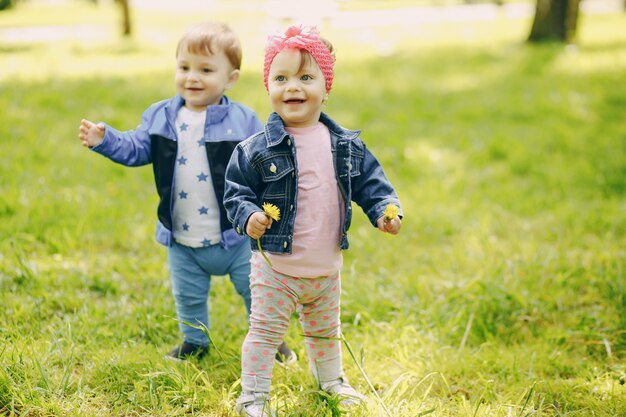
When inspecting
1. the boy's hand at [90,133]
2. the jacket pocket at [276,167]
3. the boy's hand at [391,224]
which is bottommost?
the boy's hand at [391,224]

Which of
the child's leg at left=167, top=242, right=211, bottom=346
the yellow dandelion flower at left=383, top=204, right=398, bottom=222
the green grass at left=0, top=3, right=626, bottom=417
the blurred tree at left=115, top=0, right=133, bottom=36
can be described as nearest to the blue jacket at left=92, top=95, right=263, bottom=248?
the child's leg at left=167, top=242, right=211, bottom=346

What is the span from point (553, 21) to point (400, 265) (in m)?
8.45

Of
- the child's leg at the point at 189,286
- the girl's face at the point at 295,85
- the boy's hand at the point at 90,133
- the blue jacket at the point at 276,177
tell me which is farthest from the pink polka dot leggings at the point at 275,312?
the boy's hand at the point at 90,133

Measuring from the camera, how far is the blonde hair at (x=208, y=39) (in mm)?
2994

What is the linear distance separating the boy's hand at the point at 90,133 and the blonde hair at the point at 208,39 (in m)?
0.51

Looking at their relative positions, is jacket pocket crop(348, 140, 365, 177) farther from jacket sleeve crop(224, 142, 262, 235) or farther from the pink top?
jacket sleeve crop(224, 142, 262, 235)

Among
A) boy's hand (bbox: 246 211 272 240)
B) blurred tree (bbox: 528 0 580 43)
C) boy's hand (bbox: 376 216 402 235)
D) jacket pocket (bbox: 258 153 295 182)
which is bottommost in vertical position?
boy's hand (bbox: 376 216 402 235)

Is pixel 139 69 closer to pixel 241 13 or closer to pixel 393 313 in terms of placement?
pixel 393 313

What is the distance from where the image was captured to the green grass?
296 centimetres

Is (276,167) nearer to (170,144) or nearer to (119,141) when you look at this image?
(170,144)

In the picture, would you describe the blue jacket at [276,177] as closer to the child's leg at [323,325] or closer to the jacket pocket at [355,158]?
the jacket pocket at [355,158]

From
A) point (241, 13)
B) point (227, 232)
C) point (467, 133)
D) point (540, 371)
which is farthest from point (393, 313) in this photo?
point (241, 13)

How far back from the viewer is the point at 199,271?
317 cm

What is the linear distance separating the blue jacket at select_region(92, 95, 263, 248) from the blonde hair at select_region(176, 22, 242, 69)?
244 millimetres
